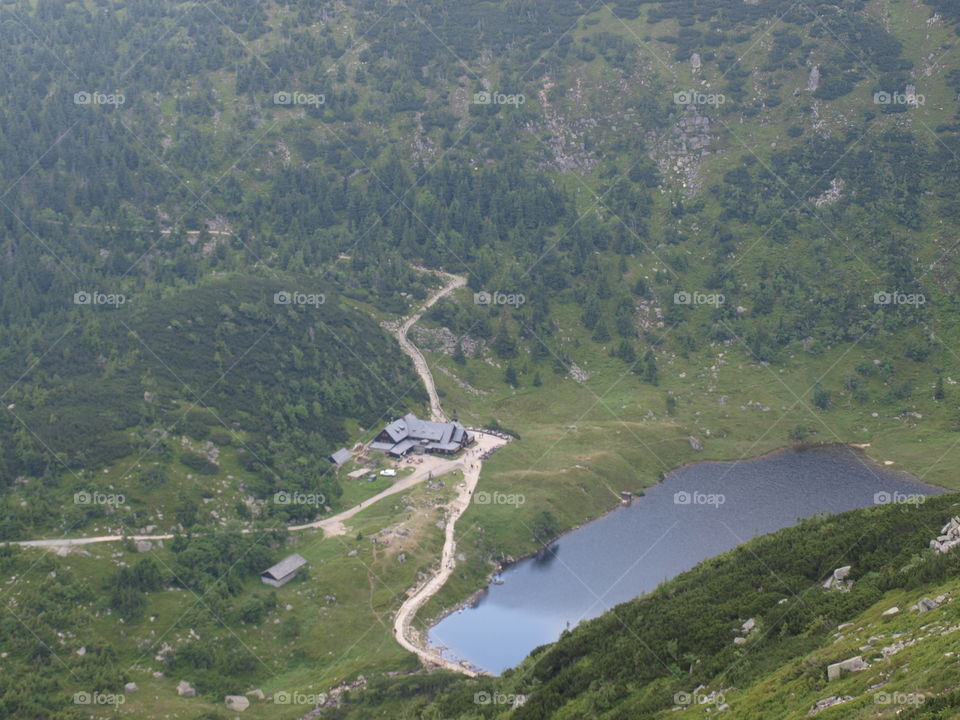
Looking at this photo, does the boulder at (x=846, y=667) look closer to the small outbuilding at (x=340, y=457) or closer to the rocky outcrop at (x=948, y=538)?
the rocky outcrop at (x=948, y=538)

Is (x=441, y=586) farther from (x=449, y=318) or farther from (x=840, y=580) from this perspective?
(x=449, y=318)

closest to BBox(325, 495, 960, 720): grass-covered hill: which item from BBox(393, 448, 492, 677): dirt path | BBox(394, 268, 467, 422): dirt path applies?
BBox(393, 448, 492, 677): dirt path

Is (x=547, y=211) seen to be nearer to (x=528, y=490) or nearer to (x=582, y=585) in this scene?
(x=528, y=490)

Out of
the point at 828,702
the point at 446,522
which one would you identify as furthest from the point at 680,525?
the point at 828,702

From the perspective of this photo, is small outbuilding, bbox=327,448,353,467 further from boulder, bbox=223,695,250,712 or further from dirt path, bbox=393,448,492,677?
boulder, bbox=223,695,250,712

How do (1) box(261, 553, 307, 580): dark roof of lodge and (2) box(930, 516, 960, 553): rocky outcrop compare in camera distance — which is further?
(1) box(261, 553, 307, 580): dark roof of lodge
